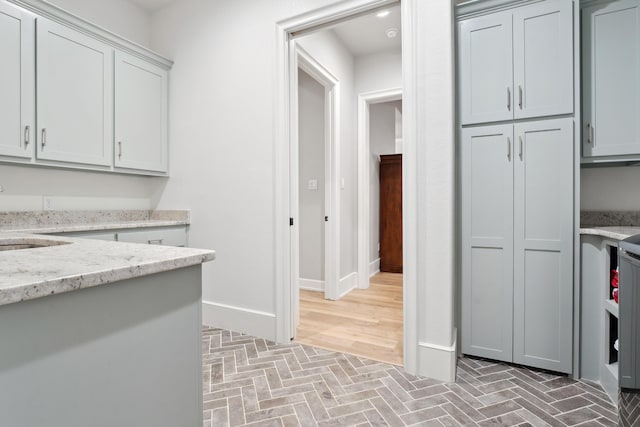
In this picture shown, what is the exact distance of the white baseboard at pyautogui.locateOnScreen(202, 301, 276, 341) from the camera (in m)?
2.56

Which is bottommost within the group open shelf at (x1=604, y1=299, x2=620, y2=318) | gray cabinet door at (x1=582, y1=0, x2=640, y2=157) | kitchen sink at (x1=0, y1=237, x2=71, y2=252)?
open shelf at (x1=604, y1=299, x2=620, y2=318)

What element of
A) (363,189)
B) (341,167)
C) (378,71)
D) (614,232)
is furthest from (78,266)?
(378,71)

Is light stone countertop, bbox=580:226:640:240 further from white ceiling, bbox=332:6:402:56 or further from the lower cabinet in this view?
white ceiling, bbox=332:6:402:56

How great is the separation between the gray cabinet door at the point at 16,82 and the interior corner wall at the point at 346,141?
7.97 ft

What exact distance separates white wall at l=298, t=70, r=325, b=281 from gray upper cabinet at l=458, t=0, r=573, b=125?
80.3 inches

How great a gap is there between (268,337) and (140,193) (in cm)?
204

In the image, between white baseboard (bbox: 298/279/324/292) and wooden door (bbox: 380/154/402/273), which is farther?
wooden door (bbox: 380/154/402/273)

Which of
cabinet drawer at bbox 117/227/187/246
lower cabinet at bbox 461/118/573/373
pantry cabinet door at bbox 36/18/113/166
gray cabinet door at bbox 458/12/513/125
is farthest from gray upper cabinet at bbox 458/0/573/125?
pantry cabinet door at bbox 36/18/113/166

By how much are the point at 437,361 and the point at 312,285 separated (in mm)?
2278

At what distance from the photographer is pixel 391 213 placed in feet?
16.1

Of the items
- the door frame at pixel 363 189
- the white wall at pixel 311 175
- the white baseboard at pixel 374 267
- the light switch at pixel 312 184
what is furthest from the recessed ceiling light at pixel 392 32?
the white baseboard at pixel 374 267

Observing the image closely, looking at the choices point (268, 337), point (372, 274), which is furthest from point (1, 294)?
point (372, 274)

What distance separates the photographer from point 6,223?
92.0 inches

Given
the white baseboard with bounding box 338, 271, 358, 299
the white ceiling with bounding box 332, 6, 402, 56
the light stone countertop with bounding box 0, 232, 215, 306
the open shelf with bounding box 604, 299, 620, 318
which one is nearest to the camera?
the light stone countertop with bounding box 0, 232, 215, 306
